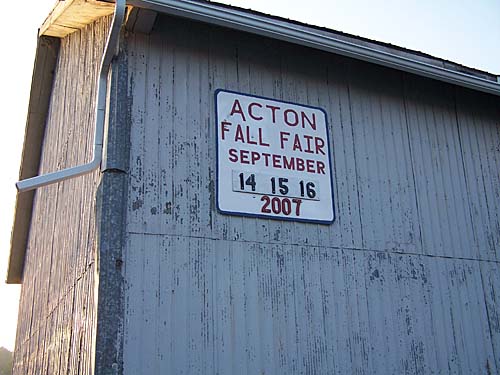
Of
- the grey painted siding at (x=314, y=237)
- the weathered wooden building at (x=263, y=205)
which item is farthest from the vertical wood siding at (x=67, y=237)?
the grey painted siding at (x=314, y=237)

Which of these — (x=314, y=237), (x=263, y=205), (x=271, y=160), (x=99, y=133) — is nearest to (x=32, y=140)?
(x=99, y=133)

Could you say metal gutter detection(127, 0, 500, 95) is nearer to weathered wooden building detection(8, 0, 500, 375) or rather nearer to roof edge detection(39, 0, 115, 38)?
weathered wooden building detection(8, 0, 500, 375)

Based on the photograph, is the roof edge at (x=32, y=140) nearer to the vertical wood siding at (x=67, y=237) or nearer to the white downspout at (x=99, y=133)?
the vertical wood siding at (x=67, y=237)

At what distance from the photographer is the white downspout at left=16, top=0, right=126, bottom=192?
5402mm

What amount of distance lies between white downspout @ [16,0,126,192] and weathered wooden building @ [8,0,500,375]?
0.06 ft

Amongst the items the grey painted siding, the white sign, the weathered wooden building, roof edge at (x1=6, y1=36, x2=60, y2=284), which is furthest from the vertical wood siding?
the white sign

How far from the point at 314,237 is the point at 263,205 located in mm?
586

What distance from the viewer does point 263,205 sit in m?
5.85

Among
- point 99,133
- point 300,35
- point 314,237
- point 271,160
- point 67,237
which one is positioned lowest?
point 314,237

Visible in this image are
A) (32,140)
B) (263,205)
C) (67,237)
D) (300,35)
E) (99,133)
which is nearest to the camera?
(99,133)

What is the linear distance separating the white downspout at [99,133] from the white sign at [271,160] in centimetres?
102

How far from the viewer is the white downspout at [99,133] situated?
5.40 meters

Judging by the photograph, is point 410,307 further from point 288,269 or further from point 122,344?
point 122,344

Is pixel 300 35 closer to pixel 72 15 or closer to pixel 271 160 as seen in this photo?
pixel 271 160
